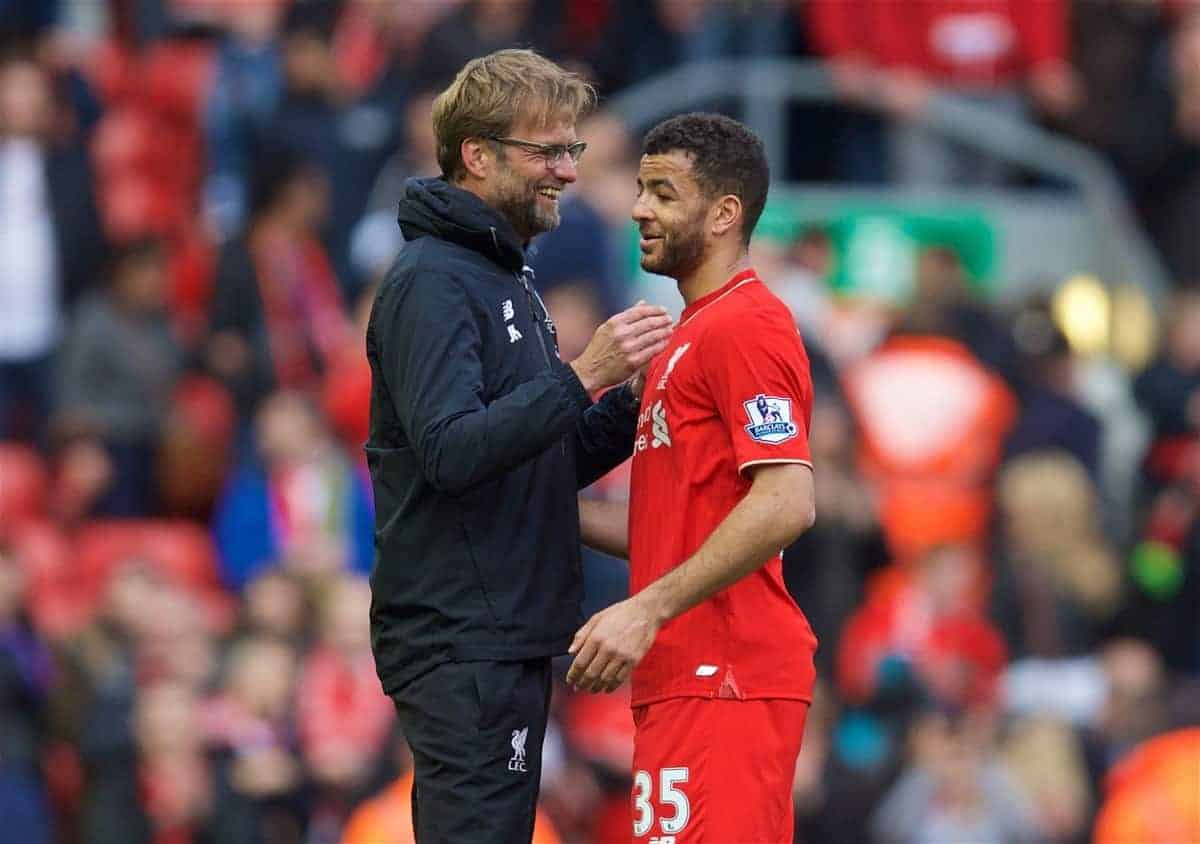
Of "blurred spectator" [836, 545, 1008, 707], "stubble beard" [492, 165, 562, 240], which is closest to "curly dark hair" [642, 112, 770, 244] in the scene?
"stubble beard" [492, 165, 562, 240]

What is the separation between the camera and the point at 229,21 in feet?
41.3

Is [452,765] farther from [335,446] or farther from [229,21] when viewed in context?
[229,21]

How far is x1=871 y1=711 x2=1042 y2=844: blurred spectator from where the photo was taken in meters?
9.72

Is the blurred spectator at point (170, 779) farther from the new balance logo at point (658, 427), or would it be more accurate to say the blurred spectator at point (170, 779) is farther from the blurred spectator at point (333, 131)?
the new balance logo at point (658, 427)

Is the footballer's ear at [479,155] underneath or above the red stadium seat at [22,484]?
above

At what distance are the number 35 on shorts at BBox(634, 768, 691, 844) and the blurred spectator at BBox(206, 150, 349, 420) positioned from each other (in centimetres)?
603

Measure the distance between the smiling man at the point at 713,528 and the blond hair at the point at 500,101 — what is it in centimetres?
23

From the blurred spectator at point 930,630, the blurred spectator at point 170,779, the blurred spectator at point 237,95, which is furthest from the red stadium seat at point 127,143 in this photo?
the blurred spectator at point 930,630

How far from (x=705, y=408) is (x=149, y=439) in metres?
5.98

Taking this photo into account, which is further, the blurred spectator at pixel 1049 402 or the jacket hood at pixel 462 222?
the blurred spectator at pixel 1049 402

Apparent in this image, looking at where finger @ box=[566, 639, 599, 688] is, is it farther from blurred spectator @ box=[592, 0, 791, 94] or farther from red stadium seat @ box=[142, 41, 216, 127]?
blurred spectator @ box=[592, 0, 791, 94]

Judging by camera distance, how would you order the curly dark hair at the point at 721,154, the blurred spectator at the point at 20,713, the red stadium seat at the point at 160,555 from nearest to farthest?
the curly dark hair at the point at 721,154 < the blurred spectator at the point at 20,713 < the red stadium seat at the point at 160,555

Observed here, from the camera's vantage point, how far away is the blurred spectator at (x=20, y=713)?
9.16 metres

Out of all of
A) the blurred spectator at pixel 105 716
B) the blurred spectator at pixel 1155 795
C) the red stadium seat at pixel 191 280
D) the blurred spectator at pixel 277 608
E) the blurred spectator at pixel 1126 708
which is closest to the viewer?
the blurred spectator at pixel 105 716
